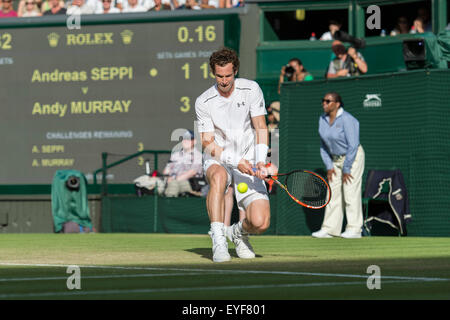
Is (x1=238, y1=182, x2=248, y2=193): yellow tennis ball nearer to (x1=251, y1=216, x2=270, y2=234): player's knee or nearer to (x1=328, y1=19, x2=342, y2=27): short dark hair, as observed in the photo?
(x1=251, y1=216, x2=270, y2=234): player's knee

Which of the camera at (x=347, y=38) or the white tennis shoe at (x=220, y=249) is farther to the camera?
the camera at (x=347, y=38)

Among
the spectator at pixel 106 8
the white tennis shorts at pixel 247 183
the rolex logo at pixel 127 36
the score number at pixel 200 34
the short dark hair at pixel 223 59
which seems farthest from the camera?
the spectator at pixel 106 8

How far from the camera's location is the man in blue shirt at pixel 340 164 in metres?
14.8

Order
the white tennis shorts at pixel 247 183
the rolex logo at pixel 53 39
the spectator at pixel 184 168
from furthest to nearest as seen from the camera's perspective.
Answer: the rolex logo at pixel 53 39 → the spectator at pixel 184 168 → the white tennis shorts at pixel 247 183

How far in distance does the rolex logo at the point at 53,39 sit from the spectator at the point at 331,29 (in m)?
5.38

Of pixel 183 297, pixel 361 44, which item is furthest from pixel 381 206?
pixel 183 297

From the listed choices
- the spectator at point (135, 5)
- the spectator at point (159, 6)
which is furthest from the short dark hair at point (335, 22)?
the spectator at point (135, 5)

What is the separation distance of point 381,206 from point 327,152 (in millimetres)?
1276

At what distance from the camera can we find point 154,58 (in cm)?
1955

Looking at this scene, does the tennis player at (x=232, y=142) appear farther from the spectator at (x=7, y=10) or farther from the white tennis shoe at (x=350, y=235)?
the spectator at (x=7, y=10)

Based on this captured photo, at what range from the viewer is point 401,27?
757 inches

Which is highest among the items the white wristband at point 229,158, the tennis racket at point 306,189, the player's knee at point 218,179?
the white wristband at point 229,158

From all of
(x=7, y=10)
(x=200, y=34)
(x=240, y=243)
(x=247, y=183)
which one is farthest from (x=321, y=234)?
(x=7, y=10)

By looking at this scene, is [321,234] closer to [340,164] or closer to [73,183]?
[340,164]
